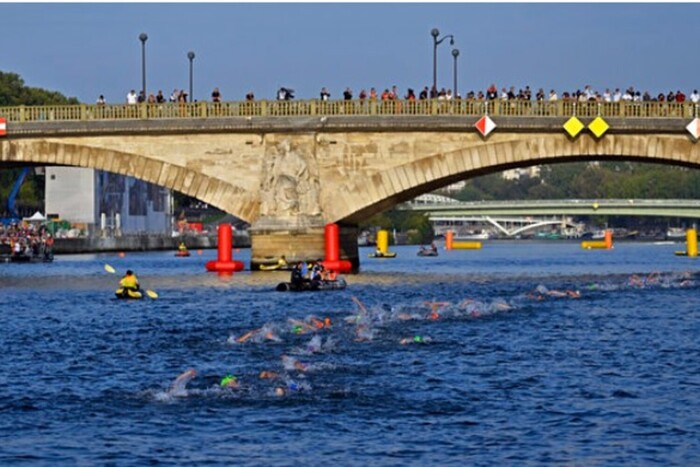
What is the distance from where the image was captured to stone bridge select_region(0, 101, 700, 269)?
76000 millimetres

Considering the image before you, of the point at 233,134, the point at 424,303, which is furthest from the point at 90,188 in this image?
the point at 424,303

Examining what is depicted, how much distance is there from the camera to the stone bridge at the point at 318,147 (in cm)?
7600

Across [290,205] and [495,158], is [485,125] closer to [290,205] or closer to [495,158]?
[495,158]

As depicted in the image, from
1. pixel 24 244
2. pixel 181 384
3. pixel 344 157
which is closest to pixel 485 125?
pixel 344 157

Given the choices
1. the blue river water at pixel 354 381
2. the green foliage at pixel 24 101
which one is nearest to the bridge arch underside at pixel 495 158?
the blue river water at pixel 354 381

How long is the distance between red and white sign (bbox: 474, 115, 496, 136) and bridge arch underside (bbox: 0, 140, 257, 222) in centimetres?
1200

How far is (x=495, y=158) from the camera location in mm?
77062

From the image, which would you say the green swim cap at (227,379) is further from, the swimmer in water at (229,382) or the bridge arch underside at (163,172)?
the bridge arch underside at (163,172)

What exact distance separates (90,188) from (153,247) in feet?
27.0

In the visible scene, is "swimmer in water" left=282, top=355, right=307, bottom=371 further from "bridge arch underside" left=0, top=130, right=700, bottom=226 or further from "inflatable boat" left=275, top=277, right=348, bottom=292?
"bridge arch underside" left=0, top=130, right=700, bottom=226

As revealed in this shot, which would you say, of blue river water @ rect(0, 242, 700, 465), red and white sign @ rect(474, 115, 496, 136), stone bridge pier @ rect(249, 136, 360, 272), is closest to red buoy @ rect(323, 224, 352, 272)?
stone bridge pier @ rect(249, 136, 360, 272)

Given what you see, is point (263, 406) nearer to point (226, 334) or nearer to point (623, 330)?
point (226, 334)

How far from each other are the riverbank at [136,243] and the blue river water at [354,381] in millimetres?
73309

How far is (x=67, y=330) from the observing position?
166ft
